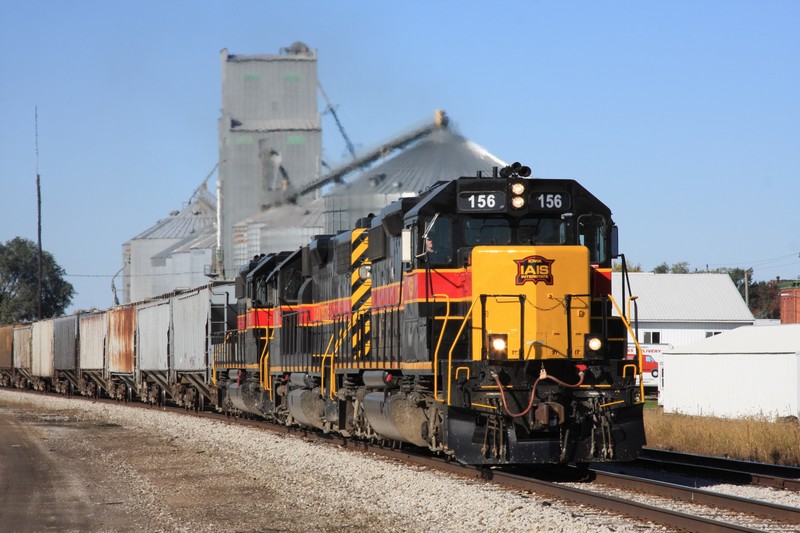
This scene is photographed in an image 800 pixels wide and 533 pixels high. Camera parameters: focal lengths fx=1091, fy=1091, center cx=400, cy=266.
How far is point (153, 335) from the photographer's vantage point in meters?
36.0

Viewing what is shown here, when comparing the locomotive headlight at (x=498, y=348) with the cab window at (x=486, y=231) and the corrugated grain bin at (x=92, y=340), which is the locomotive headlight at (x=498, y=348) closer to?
the cab window at (x=486, y=231)

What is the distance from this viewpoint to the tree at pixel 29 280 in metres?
134

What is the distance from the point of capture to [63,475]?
15.9 metres

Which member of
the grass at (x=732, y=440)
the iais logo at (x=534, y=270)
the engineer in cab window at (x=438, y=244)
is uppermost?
the engineer in cab window at (x=438, y=244)

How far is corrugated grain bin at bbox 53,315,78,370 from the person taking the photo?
48.9 m

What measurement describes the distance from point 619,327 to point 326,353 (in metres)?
7.24

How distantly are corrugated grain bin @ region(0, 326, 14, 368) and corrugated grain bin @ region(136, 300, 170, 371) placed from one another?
95.7 ft

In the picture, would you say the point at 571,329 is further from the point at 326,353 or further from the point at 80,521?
the point at 326,353

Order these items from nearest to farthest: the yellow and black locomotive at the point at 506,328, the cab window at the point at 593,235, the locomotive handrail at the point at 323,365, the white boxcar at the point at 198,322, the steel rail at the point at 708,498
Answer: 1. the steel rail at the point at 708,498
2. the yellow and black locomotive at the point at 506,328
3. the cab window at the point at 593,235
4. the locomotive handrail at the point at 323,365
5. the white boxcar at the point at 198,322

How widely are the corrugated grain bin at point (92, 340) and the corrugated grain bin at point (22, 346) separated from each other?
A: 35.9 feet

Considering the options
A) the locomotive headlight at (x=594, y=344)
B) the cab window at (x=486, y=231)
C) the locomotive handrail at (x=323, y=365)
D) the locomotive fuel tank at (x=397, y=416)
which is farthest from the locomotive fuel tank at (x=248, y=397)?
the locomotive headlight at (x=594, y=344)

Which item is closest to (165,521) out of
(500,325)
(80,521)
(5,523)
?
(80,521)

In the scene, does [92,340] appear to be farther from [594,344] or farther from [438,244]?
[594,344]

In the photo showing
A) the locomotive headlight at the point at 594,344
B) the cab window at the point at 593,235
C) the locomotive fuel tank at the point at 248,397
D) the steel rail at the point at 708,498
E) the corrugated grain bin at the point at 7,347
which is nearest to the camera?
the steel rail at the point at 708,498
